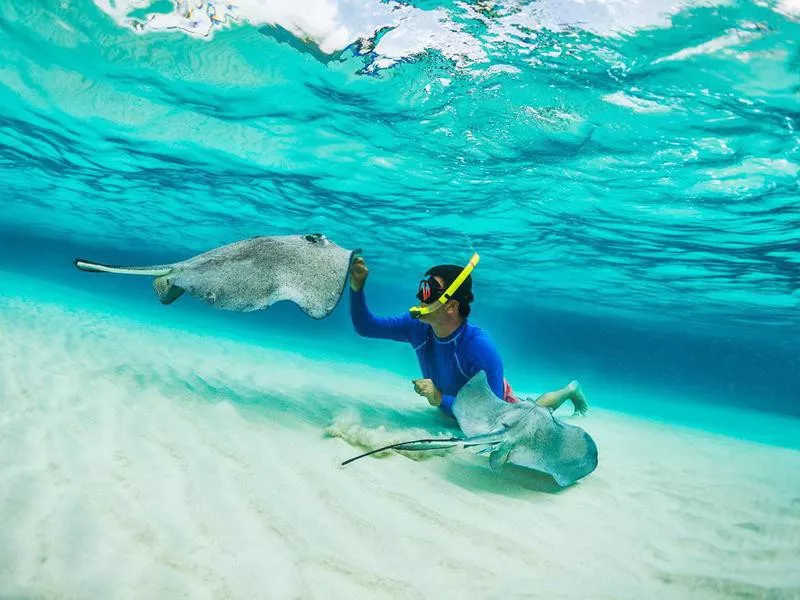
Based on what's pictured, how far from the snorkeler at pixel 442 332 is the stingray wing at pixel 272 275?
0.72 m

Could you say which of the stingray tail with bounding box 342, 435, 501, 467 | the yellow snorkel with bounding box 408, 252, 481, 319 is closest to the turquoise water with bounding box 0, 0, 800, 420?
the yellow snorkel with bounding box 408, 252, 481, 319

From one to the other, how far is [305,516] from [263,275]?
1914 mm

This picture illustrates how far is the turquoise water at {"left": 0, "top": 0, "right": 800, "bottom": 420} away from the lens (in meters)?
6.52

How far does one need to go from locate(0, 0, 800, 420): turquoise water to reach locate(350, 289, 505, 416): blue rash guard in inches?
191

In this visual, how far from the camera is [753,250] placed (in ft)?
44.2

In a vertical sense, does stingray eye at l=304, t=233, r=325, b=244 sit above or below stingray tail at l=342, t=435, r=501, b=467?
above

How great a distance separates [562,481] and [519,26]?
650 centimetres

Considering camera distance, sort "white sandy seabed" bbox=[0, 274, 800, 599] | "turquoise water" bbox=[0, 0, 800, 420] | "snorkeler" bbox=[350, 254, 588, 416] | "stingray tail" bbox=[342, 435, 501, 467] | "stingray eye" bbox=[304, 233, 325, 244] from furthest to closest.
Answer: "turquoise water" bbox=[0, 0, 800, 420] → "snorkeler" bbox=[350, 254, 588, 416] → "stingray eye" bbox=[304, 233, 325, 244] → "stingray tail" bbox=[342, 435, 501, 467] → "white sandy seabed" bbox=[0, 274, 800, 599]

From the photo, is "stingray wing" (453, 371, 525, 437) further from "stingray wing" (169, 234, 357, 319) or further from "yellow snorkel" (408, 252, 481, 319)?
"stingray wing" (169, 234, 357, 319)

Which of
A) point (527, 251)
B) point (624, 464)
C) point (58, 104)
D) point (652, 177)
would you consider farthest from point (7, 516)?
point (527, 251)

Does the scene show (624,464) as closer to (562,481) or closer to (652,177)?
(562,481)

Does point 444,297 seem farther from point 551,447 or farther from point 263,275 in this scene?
point 263,275

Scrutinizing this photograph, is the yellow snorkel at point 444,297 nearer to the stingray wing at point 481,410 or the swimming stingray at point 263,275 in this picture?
the stingray wing at point 481,410

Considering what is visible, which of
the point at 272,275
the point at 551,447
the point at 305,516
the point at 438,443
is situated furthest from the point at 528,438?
the point at 272,275
